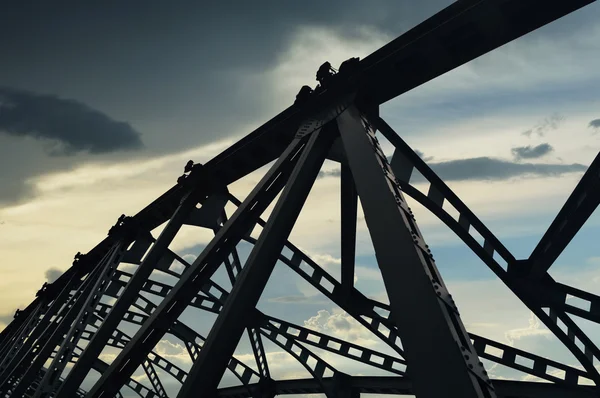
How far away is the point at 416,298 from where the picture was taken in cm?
486

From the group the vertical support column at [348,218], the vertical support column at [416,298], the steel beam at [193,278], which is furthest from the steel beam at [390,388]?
the steel beam at [193,278]

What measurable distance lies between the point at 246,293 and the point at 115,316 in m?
6.25

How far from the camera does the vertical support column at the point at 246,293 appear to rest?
6762 mm

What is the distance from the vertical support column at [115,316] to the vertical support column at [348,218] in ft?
14.2

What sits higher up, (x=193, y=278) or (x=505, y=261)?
(x=505, y=261)

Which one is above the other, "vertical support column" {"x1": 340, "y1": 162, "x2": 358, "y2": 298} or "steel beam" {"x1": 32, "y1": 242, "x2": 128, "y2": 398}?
"vertical support column" {"x1": 340, "y1": 162, "x2": 358, "y2": 298}

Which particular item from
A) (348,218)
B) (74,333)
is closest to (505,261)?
(348,218)

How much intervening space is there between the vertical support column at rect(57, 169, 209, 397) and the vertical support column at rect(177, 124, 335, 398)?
5.66m

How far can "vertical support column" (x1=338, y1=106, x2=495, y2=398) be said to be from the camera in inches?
167

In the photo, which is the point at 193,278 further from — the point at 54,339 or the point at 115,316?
the point at 54,339

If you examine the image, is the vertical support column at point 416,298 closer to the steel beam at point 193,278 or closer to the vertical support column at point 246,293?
the vertical support column at point 246,293

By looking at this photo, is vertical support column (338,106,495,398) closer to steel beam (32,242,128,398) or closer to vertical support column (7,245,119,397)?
steel beam (32,242,128,398)

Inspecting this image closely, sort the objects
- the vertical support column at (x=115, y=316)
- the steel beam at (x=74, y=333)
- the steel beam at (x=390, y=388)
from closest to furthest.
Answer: the vertical support column at (x=115, y=316)
the steel beam at (x=74, y=333)
the steel beam at (x=390, y=388)

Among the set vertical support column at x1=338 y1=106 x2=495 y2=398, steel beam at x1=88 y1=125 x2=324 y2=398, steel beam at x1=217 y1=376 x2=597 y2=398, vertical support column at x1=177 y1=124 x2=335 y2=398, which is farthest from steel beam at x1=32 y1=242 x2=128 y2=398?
vertical support column at x1=338 y1=106 x2=495 y2=398
